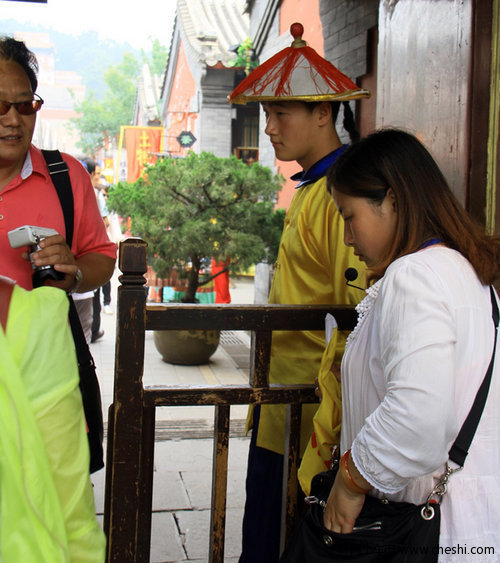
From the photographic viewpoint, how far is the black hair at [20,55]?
6.10ft

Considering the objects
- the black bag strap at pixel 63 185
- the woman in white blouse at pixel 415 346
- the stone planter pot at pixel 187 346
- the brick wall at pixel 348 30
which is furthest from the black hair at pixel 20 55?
the stone planter pot at pixel 187 346

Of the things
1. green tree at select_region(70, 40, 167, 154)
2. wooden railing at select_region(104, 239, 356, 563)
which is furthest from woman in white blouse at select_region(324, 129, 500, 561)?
green tree at select_region(70, 40, 167, 154)

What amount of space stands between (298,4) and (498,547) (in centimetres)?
672

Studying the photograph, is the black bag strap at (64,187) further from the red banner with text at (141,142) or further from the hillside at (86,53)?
the hillside at (86,53)

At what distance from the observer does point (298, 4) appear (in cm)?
708

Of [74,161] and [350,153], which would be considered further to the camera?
[74,161]

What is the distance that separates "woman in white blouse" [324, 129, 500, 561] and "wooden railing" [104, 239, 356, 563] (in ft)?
1.23

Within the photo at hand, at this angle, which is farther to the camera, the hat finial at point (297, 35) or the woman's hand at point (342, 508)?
the hat finial at point (297, 35)

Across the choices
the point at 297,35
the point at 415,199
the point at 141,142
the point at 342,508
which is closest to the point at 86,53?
the point at 141,142

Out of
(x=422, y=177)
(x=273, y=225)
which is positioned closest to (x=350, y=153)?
(x=422, y=177)

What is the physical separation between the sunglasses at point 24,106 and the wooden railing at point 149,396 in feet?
1.83

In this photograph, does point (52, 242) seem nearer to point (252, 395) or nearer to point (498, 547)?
point (252, 395)

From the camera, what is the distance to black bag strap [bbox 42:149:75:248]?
199 centimetres

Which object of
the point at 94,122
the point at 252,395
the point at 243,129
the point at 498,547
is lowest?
the point at 498,547
